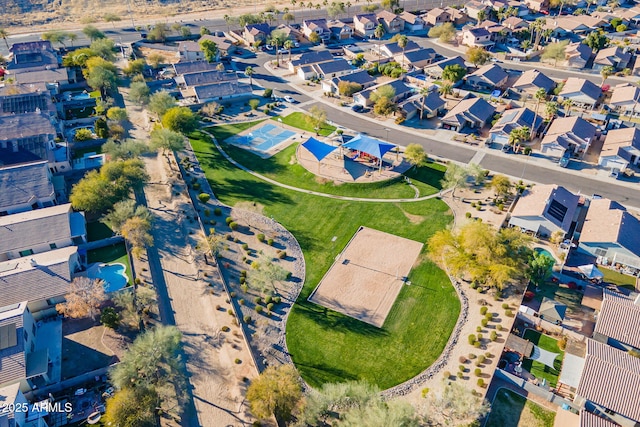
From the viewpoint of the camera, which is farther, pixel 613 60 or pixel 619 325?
pixel 613 60

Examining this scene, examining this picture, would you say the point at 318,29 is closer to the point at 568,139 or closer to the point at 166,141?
the point at 166,141

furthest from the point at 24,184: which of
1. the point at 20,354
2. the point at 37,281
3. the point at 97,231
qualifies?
the point at 20,354

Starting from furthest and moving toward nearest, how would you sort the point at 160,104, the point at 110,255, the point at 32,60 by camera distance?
1. the point at 32,60
2. the point at 160,104
3. the point at 110,255

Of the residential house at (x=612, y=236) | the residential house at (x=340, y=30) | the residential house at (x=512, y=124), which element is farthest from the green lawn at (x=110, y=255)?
the residential house at (x=340, y=30)

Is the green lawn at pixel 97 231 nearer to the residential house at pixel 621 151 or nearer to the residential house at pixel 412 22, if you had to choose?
the residential house at pixel 621 151

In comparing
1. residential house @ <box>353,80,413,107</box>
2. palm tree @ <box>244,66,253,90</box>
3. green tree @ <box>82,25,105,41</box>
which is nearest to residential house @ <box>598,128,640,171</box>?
residential house @ <box>353,80,413,107</box>

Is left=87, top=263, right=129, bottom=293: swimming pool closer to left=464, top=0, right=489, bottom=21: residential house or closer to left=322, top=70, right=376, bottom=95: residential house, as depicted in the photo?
left=322, top=70, right=376, bottom=95: residential house

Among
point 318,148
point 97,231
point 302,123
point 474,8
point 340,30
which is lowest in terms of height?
point 302,123
